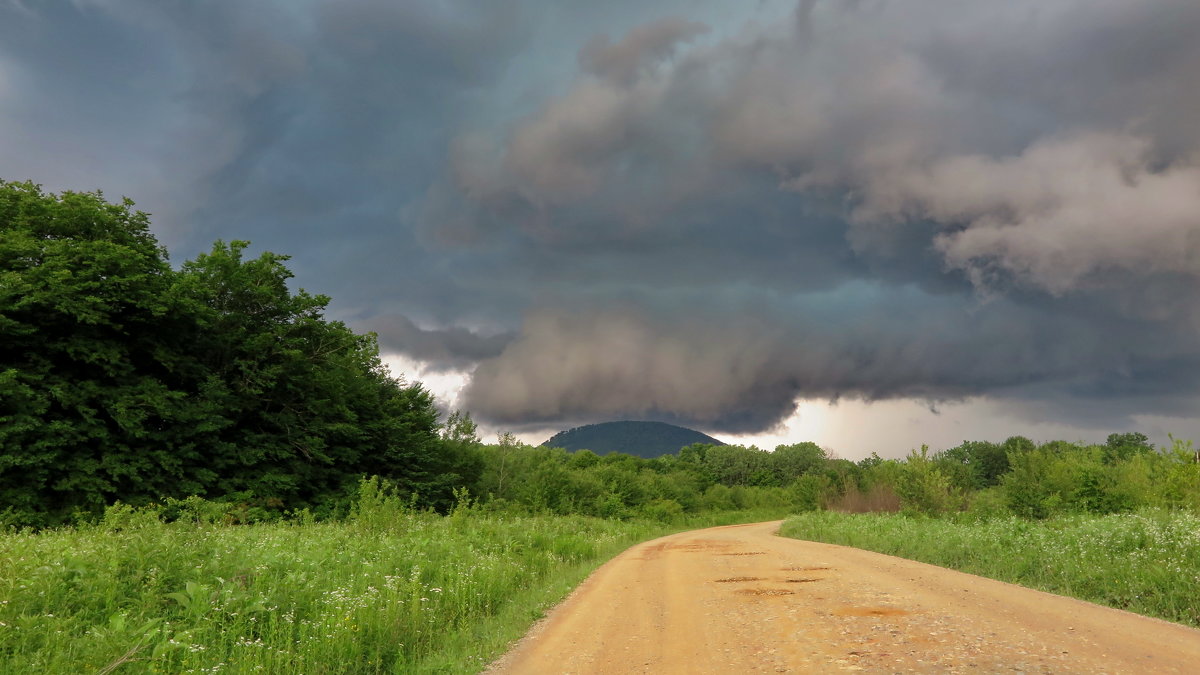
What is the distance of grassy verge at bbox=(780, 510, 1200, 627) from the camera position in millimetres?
9508

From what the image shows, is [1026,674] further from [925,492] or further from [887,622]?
[925,492]

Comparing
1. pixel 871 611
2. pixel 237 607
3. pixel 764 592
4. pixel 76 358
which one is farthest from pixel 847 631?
pixel 76 358

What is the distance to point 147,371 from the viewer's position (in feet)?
110

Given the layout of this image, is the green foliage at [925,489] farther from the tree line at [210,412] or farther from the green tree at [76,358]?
the green tree at [76,358]

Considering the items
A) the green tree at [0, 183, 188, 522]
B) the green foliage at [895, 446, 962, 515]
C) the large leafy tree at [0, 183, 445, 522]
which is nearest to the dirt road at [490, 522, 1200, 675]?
the green foliage at [895, 446, 962, 515]

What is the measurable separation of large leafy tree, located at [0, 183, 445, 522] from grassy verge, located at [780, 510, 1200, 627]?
104 ft

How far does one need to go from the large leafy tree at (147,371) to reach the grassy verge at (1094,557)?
104 ft

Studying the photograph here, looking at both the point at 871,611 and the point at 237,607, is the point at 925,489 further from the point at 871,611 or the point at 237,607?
the point at 237,607

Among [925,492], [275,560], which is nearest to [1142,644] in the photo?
[275,560]

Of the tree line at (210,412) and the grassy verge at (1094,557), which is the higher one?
the tree line at (210,412)

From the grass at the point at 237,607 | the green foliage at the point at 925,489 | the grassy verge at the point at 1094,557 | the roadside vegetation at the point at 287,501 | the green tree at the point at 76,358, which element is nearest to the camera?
the grass at the point at 237,607

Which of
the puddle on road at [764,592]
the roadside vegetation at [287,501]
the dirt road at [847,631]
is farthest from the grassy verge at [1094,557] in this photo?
the puddle on road at [764,592]

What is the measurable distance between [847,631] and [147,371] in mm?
38324

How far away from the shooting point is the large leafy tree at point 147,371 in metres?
27.8
